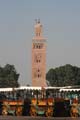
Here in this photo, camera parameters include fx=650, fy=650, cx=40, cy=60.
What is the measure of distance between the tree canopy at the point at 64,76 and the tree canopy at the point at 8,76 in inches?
476

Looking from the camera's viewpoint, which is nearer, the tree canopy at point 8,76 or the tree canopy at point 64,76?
the tree canopy at point 8,76

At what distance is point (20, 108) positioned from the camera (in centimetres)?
5666

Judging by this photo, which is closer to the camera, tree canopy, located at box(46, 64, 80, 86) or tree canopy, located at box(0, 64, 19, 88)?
tree canopy, located at box(0, 64, 19, 88)

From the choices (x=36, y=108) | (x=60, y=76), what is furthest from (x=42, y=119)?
(x=60, y=76)

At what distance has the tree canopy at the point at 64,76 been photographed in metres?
176

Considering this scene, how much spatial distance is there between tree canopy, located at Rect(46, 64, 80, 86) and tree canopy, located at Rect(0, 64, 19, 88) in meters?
12.1

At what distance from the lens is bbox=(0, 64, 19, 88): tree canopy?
17009 cm

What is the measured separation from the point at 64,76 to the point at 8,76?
1634 centimetres

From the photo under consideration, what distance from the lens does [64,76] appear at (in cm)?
18462

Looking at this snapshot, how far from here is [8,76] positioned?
180000 mm

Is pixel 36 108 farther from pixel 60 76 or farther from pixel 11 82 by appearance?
pixel 60 76

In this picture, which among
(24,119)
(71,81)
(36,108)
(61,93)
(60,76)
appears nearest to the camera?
(24,119)

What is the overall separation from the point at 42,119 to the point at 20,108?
798 cm

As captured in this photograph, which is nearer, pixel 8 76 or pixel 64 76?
pixel 8 76
